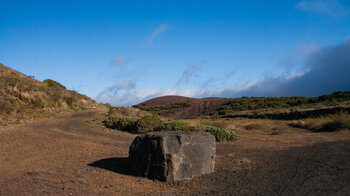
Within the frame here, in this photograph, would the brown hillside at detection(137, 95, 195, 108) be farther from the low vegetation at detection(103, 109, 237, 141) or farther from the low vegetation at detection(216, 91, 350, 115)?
the low vegetation at detection(103, 109, 237, 141)

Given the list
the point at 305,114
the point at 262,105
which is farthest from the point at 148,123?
the point at 262,105

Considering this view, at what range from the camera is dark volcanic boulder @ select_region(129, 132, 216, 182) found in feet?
18.5

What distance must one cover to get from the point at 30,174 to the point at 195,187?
3.51m

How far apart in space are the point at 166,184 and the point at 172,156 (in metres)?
0.58

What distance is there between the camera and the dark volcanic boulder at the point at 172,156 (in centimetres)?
565

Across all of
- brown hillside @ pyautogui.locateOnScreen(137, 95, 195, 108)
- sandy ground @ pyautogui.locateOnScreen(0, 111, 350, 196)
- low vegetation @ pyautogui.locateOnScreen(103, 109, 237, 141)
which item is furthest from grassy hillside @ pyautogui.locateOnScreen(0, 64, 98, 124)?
brown hillside @ pyautogui.locateOnScreen(137, 95, 195, 108)

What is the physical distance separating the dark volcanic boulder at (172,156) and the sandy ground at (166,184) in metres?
0.22

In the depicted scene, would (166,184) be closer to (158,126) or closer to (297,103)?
(158,126)

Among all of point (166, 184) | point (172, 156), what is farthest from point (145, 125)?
point (166, 184)

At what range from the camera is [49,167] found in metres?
6.44

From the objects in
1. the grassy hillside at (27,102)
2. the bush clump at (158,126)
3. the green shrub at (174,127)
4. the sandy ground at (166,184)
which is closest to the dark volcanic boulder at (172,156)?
the sandy ground at (166,184)

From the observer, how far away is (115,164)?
23.3 ft

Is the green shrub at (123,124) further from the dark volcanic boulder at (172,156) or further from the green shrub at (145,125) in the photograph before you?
the dark volcanic boulder at (172,156)

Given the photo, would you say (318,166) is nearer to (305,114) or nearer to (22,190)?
(22,190)
